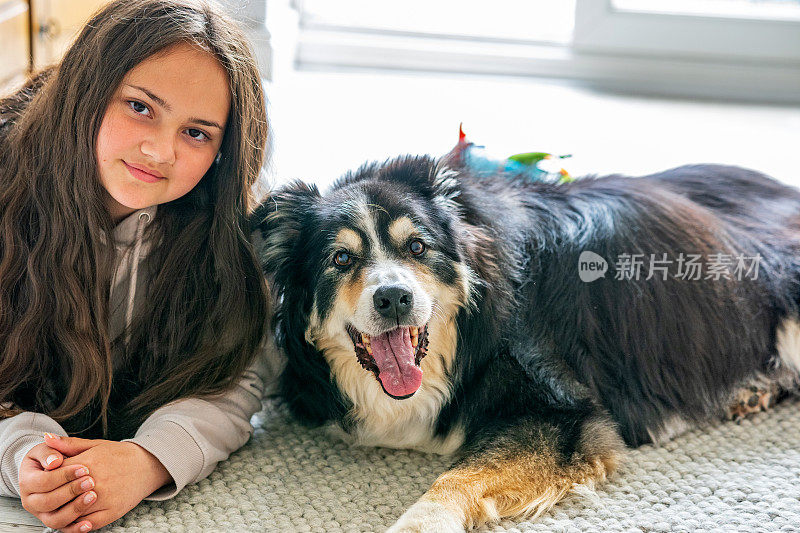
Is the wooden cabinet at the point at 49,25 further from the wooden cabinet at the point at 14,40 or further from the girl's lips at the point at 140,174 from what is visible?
the girl's lips at the point at 140,174

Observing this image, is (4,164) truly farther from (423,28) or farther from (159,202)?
(423,28)

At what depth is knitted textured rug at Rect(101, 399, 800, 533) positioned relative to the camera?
5.41 feet

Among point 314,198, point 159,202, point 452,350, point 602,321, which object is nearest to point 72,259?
point 159,202

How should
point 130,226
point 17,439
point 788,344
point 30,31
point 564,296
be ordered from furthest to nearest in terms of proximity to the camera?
point 30,31 < point 788,344 < point 564,296 < point 130,226 < point 17,439

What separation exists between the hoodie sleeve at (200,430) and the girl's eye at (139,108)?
2.02 feet

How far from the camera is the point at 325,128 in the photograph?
11.9 feet

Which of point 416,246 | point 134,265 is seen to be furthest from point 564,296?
point 134,265

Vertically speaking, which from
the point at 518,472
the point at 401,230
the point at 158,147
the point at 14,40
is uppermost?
the point at 14,40

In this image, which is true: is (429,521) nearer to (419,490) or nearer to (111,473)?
(419,490)

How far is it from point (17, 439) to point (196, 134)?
0.72 m

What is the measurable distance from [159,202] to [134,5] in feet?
1.36

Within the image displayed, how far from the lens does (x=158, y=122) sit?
66.3 inches

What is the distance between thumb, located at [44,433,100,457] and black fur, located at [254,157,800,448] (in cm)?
50

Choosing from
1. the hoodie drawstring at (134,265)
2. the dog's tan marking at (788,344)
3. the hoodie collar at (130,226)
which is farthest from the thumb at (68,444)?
the dog's tan marking at (788,344)
